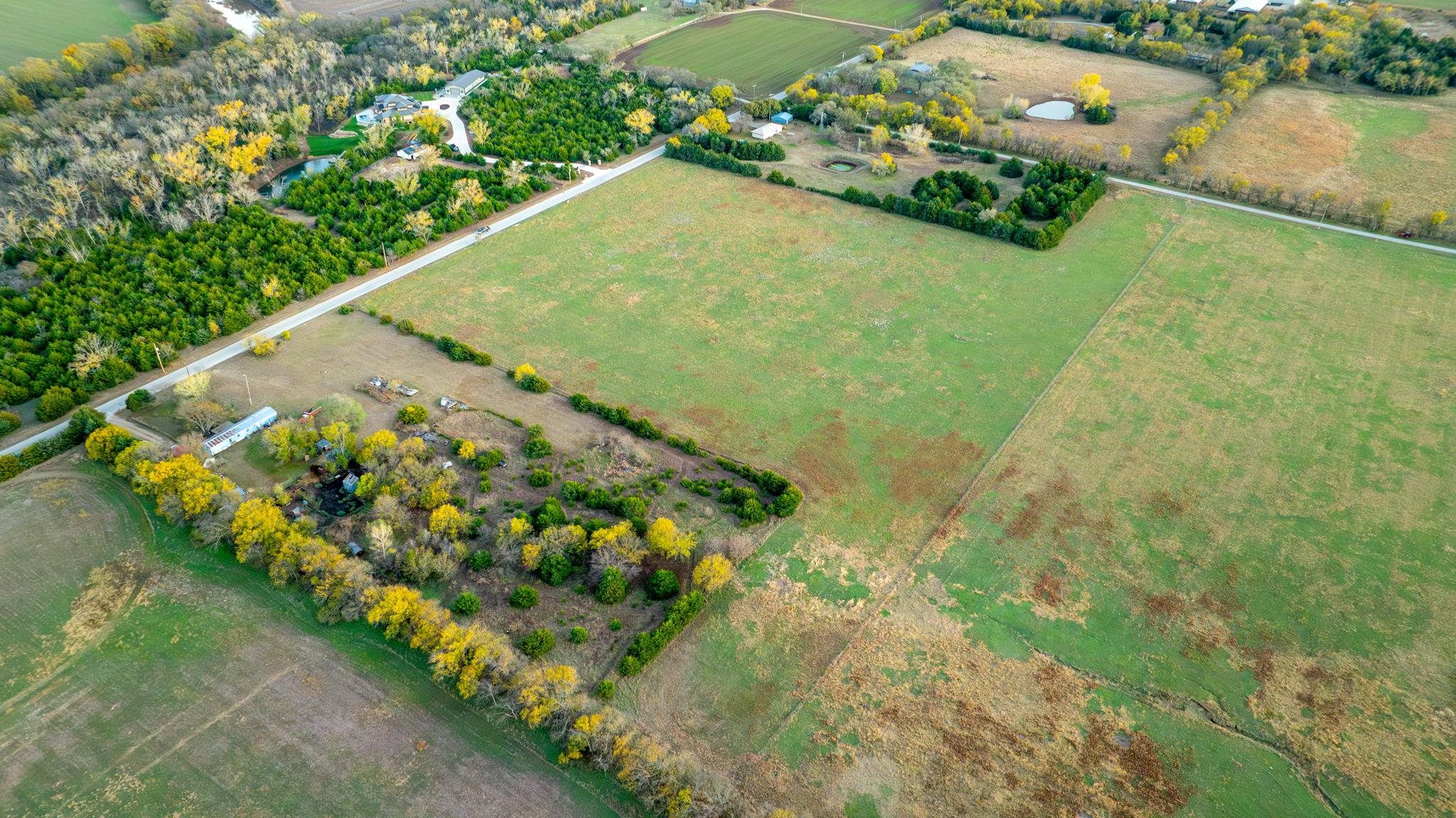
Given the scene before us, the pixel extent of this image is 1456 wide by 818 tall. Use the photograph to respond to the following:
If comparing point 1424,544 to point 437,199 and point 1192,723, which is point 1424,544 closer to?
point 1192,723

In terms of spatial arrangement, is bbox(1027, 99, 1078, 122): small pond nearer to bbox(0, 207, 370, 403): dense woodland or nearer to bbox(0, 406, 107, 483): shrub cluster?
bbox(0, 207, 370, 403): dense woodland

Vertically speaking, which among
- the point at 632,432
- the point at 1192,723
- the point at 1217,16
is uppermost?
the point at 1217,16

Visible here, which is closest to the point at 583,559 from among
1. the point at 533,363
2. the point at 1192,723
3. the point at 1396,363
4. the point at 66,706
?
the point at 533,363

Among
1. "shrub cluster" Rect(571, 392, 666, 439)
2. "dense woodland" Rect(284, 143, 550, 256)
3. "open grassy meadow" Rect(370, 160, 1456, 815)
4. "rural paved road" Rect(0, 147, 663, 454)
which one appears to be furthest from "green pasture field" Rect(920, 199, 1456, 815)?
"dense woodland" Rect(284, 143, 550, 256)

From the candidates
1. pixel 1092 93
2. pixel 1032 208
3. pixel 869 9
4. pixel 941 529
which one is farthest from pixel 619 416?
pixel 869 9

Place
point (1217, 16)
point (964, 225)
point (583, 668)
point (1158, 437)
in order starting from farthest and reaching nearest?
point (1217, 16) < point (964, 225) < point (1158, 437) < point (583, 668)
